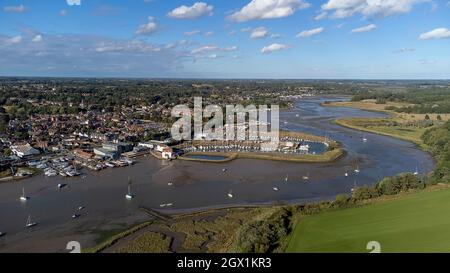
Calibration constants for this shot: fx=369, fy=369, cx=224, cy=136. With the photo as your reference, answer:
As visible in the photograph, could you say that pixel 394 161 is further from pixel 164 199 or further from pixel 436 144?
pixel 164 199

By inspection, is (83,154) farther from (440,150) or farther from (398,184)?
(440,150)

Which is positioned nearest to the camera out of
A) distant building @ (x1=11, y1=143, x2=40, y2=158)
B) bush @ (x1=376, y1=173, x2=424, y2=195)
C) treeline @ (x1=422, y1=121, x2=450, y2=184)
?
bush @ (x1=376, y1=173, x2=424, y2=195)

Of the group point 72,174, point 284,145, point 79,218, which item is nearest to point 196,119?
point 284,145

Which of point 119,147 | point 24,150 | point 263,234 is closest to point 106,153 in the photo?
point 119,147

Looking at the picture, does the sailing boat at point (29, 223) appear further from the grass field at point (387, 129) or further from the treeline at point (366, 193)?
the grass field at point (387, 129)

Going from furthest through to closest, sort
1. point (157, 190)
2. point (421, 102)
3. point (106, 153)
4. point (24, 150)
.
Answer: point (421, 102)
point (24, 150)
point (106, 153)
point (157, 190)

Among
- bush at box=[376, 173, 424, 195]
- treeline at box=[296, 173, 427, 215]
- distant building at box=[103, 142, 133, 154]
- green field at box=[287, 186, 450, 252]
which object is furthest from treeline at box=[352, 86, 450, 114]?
green field at box=[287, 186, 450, 252]

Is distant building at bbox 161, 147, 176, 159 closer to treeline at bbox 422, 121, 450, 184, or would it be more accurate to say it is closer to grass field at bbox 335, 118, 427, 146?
treeline at bbox 422, 121, 450, 184
